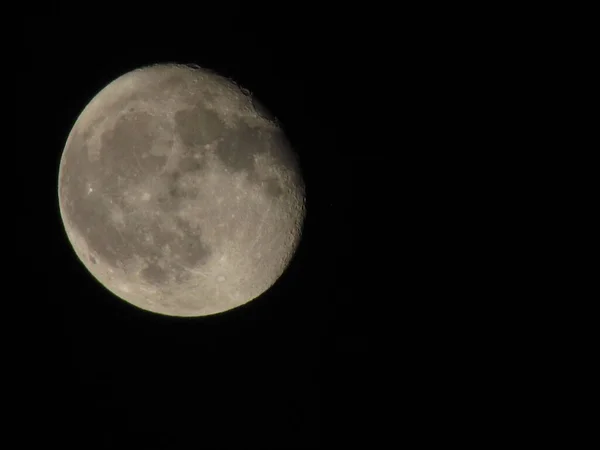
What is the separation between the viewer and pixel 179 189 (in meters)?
3.83

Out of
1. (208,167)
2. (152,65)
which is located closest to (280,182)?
(208,167)

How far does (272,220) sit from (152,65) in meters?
1.68

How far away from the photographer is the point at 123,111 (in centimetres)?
403

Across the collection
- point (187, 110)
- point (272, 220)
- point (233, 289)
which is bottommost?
point (233, 289)

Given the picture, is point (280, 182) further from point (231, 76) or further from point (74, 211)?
point (74, 211)

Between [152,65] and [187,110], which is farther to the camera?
[152,65]

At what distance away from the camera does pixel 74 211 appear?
13.8 ft

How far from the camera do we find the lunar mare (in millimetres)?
3850

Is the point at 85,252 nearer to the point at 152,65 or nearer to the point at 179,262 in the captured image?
the point at 179,262

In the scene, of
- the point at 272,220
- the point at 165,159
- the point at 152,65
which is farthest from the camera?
the point at 152,65

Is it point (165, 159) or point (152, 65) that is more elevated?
point (152, 65)

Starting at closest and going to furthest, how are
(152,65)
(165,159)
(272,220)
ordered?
(165,159) → (272,220) → (152,65)

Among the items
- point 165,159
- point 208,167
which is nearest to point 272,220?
point 208,167

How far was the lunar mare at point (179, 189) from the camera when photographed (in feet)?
12.6
